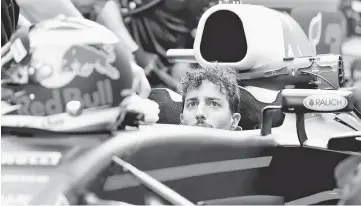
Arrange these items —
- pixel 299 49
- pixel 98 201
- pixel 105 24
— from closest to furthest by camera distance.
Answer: pixel 98 201 < pixel 105 24 < pixel 299 49

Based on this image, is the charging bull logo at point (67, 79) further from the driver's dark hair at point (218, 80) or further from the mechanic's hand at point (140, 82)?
the driver's dark hair at point (218, 80)

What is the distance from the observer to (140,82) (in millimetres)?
926

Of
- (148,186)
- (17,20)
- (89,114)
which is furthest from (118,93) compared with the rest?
(17,20)

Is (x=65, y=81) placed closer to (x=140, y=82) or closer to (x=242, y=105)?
(x=140, y=82)

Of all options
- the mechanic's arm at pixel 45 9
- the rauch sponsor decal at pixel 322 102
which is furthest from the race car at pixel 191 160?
the mechanic's arm at pixel 45 9

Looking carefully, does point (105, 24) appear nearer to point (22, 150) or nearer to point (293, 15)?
point (22, 150)

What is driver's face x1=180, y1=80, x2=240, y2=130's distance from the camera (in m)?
0.95

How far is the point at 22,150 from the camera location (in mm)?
818

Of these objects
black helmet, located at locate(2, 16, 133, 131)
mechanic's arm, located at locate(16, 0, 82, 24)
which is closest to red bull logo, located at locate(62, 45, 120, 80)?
black helmet, located at locate(2, 16, 133, 131)

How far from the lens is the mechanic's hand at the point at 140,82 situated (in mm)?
889

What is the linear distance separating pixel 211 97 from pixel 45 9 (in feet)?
1.17

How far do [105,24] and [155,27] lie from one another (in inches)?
4.9

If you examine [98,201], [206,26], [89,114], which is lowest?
[98,201]

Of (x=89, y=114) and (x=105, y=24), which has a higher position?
(x=105, y=24)
